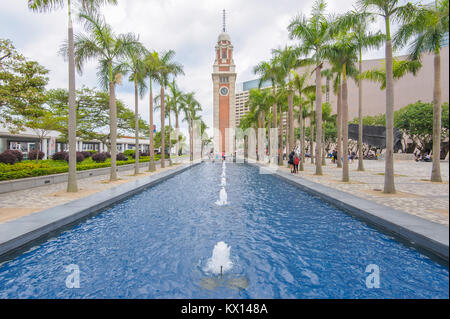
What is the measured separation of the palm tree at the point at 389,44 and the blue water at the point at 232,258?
418 centimetres

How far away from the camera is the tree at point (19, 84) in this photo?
11125 mm

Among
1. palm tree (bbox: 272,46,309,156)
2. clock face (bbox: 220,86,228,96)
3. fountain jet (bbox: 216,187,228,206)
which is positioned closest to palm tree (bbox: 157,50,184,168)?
palm tree (bbox: 272,46,309,156)

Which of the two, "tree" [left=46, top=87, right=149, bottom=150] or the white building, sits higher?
"tree" [left=46, top=87, right=149, bottom=150]

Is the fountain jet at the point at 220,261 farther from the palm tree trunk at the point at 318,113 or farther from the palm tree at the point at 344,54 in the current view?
the palm tree trunk at the point at 318,113

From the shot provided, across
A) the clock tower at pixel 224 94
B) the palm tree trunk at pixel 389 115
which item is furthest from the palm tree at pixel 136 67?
the clock tower at pixel 224 94

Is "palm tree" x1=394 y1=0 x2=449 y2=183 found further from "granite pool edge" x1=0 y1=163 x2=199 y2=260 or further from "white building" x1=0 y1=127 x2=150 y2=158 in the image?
"white building" x1=0 y1=127 x2=150 y2=158

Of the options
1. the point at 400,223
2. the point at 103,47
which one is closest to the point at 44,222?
the point at 400,223

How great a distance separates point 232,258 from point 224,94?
66.4 metres

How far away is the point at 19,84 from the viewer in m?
11.3

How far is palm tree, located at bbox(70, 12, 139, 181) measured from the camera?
12180 mm

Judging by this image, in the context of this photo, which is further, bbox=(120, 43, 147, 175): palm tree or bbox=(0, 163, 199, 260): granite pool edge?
bbox=(120, 43, 147, 175): palm tree

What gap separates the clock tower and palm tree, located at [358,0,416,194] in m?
54.1
